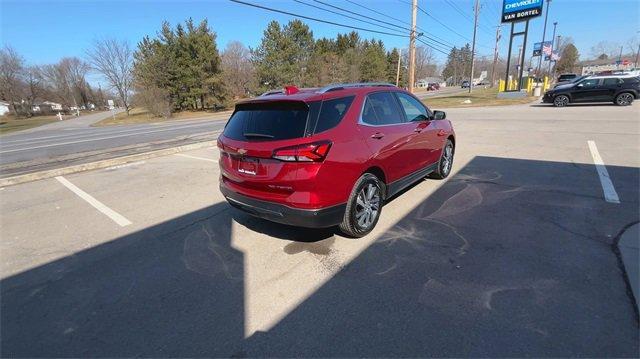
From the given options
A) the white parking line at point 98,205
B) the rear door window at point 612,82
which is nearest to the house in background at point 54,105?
the white parking line at point 98,205

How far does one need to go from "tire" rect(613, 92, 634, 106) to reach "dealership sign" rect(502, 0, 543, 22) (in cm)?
1014

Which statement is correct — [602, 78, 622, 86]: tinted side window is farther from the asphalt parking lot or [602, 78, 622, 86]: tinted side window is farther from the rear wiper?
the rear wiper

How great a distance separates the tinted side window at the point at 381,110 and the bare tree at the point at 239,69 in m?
53.5

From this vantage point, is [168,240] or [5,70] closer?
[168,240]

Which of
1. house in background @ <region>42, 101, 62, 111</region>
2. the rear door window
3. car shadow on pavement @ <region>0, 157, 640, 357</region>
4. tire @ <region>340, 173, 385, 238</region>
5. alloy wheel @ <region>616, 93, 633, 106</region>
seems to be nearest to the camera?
car shadow on pavement @ <region>0, 157, 640, 357</region>

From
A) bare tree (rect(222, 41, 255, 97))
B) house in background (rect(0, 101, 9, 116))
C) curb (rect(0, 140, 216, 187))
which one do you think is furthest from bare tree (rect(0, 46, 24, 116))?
curb (rect(0, 140, 216, 187))

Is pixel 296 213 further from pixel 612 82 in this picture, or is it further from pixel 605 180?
pixel 612 82

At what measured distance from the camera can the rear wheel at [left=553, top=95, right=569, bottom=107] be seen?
802 inches

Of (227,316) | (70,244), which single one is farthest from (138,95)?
(227,316)

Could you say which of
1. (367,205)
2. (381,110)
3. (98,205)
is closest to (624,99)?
(381,110)

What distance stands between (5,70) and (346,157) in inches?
3735

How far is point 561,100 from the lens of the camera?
20516mm

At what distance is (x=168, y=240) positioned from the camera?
4.32 m

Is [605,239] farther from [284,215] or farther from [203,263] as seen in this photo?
[203,263]
